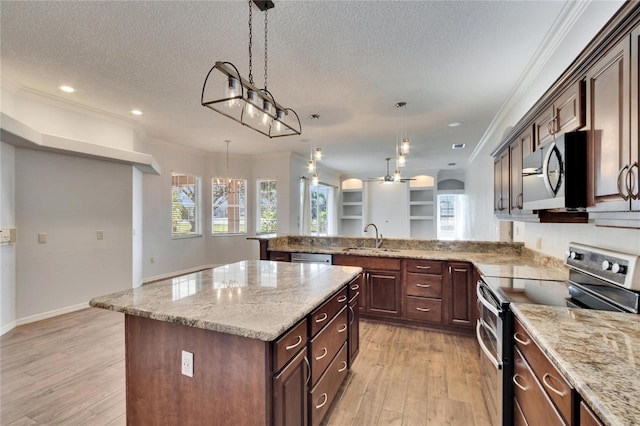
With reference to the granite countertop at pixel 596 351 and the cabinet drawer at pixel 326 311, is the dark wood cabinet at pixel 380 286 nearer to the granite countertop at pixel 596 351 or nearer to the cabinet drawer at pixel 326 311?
the cabinet drawer at pixel 326 311

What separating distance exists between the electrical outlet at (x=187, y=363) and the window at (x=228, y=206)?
18.7 ft

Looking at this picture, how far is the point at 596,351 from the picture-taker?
1.02m

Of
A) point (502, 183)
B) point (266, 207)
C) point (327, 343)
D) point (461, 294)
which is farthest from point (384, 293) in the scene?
point (266, 207)

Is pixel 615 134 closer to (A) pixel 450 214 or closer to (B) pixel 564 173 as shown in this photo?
(B) pixel 564 173

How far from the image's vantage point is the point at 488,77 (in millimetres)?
3010

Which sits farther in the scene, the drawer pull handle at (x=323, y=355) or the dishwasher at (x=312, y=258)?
the dishwasher at (x=312, y=258)

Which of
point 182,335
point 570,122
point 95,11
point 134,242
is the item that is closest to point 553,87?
point 570,122

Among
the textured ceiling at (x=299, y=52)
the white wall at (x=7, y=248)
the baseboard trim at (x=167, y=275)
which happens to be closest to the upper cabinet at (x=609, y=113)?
the textured ceiling at (x=299, y=52)

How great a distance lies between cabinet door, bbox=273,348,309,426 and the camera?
1.29m

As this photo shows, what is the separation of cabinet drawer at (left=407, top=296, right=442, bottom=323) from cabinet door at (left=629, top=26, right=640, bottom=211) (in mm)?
2590

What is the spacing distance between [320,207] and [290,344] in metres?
7.45

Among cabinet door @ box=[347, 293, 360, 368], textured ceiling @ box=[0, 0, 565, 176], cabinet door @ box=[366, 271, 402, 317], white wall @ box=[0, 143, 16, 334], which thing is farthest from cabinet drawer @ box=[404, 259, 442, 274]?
white wall @ box=[0, 143, 16, 334]

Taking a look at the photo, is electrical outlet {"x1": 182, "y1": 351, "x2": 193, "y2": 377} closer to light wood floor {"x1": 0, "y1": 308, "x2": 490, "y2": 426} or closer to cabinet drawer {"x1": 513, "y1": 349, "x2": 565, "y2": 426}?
light wood floor {"x1": 0, "y1": 308, "x2": 490, "y2": 426}

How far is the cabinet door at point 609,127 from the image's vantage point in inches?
44.6
